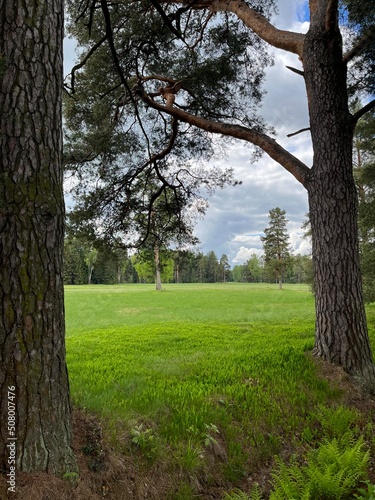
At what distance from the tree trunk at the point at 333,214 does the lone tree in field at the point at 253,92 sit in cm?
1

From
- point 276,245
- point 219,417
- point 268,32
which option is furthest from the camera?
point 276,245

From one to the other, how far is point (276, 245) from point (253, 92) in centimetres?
3692

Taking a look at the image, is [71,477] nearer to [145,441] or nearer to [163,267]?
[145,441]

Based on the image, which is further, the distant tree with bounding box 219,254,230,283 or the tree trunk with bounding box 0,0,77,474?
the distant tree with bounding box 219,254,230,283

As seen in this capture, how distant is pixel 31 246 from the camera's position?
2324 millimetres

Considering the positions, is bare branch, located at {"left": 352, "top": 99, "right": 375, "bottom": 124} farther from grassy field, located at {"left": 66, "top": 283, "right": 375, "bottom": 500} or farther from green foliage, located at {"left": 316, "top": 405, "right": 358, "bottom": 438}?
green foliage, located at {"left": 316, "top": 405, "right": 358, "bottom": 438}

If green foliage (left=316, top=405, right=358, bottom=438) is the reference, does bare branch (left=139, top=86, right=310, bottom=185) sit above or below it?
above

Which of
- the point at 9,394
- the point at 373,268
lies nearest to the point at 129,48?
the point at 9,394

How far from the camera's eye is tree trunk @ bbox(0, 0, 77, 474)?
7.39ft

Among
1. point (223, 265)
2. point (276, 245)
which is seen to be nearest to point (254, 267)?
point (223, 265)

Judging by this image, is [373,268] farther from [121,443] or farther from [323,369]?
[121,443]

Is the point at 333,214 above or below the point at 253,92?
below

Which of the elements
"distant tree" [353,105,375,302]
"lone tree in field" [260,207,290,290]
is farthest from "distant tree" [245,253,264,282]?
"distant tree" [353,105,375,302]

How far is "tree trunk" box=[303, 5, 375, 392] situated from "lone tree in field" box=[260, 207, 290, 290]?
3762 cm
